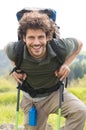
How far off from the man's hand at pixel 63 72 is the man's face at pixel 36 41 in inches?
17.3

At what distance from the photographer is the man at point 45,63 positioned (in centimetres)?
854

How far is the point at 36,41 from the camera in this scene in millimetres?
8398

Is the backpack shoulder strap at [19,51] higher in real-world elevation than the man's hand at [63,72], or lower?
higher

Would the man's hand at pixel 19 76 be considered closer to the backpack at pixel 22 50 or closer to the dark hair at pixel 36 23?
the backpack at pixel 22 50

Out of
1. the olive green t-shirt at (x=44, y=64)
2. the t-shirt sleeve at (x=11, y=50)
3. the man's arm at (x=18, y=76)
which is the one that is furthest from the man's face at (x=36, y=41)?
the man's arm at (x=18, y=76)

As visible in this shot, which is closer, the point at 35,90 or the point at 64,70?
the point at 64,70

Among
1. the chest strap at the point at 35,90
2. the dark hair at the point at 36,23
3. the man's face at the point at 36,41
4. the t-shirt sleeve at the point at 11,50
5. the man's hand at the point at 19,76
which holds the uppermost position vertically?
the dark hair at the point at 36,23

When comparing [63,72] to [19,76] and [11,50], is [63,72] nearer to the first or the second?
[19,76]

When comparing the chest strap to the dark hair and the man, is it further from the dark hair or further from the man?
the dark hair

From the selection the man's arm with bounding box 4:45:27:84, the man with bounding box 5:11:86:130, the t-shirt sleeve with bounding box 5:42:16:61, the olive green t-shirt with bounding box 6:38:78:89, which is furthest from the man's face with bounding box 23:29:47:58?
the man's arm with bounding box 4:45:27:84

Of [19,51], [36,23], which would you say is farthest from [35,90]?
[36,23]

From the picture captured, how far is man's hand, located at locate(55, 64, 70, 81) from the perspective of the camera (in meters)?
8.73

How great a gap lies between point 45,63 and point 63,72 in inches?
14.5

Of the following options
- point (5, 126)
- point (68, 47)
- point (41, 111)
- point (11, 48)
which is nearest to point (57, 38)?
point (68, 47)
